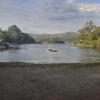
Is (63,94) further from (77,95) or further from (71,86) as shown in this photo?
(71,86)

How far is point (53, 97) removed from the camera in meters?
→ 11.9

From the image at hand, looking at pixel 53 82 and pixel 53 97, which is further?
pixel 53 82

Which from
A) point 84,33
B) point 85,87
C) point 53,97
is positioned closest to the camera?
point 53,97

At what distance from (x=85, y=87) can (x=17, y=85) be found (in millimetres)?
3627

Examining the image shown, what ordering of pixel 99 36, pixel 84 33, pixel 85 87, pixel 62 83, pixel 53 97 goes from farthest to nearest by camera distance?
pixel 84 33 < pixel 99 36 < pixel 62 83 < pixel 85 87 < pixel 53 97

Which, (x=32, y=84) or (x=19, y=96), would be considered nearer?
(x=19, y=96)

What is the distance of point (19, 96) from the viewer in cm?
1219

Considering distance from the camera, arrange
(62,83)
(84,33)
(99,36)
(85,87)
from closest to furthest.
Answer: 1. (85,87)
2. (62,83)
3. (99,36)
4. (84,33)

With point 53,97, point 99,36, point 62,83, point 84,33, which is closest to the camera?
point 53,97

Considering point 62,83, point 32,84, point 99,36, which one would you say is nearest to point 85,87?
point 62,83

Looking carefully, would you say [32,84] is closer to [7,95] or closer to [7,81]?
[7,81]

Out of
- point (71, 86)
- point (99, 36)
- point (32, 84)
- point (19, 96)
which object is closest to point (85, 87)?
point (71, 86)

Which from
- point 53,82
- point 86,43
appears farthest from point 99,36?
point 53,82

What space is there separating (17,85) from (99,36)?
163449 millimetres
